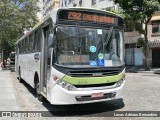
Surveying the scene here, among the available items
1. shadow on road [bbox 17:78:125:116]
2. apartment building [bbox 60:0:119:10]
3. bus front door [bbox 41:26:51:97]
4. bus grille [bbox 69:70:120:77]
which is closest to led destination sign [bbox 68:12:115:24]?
bus front door [bbox 41:26:51:97]

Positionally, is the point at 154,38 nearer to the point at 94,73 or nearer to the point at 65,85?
the point at 94,73

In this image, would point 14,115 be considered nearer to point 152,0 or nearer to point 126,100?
point 126,100

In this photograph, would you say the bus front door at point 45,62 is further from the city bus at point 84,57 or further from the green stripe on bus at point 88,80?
the green stripe on bus at point 88,80

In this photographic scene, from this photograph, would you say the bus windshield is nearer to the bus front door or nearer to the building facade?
the bus front door

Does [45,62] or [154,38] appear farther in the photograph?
[154,38]

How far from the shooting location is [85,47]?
812 cm

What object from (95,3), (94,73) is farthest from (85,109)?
(95,3)

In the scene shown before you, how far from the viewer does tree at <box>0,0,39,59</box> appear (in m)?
30.4

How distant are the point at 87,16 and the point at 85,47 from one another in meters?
0.97

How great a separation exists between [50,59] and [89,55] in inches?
44.7

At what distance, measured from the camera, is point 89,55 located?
810 cm

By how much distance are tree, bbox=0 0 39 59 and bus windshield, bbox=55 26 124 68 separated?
23364 millimetres

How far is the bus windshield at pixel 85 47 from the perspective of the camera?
7.93 metres

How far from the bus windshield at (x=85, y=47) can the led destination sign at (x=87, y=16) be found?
29 centimetres
